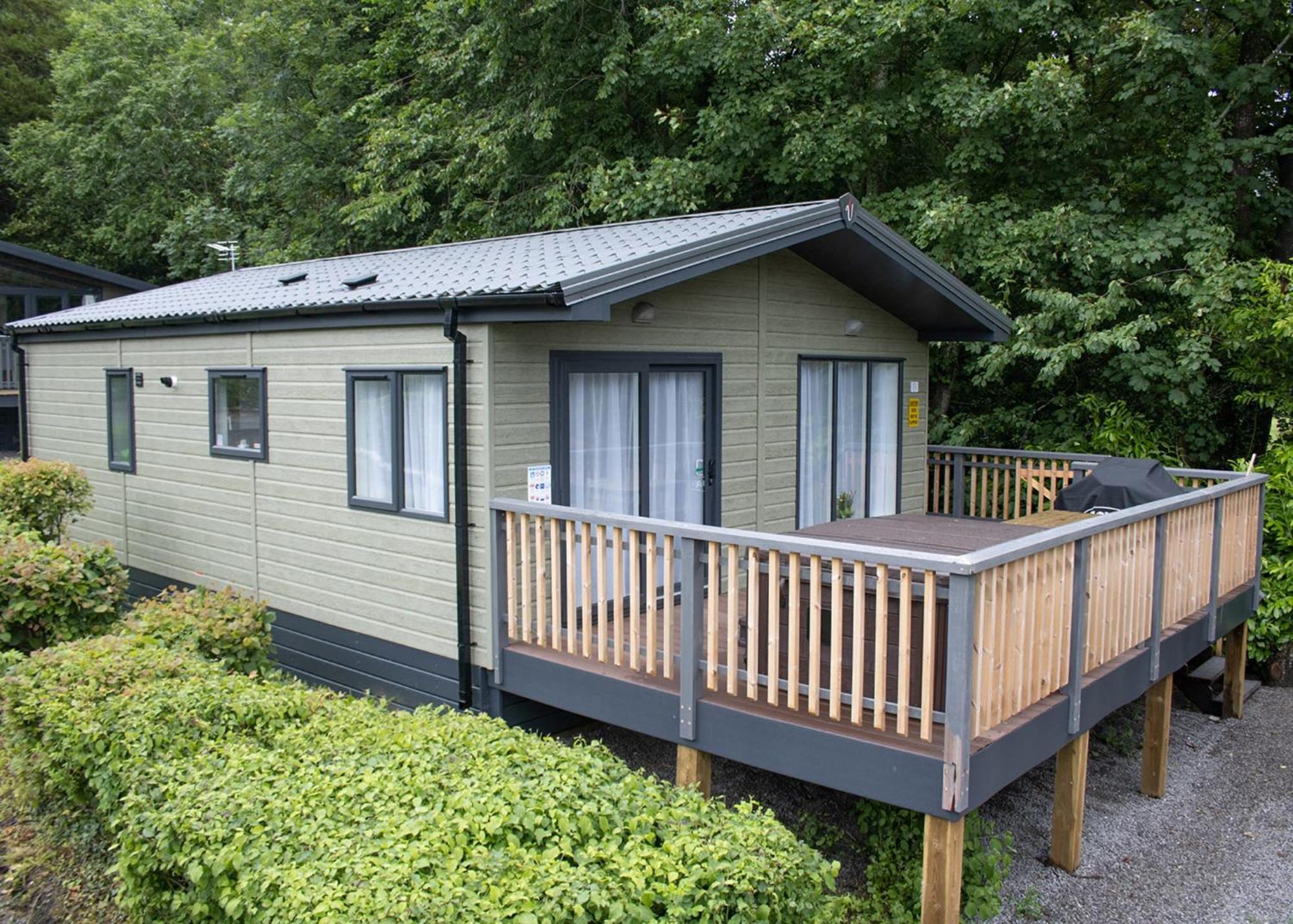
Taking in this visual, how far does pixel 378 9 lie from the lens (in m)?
16.8

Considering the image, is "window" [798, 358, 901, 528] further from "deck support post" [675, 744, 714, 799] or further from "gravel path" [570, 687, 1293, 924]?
"deck support post" [675, 744, 714, 799]

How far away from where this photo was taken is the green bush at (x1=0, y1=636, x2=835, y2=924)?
283cm

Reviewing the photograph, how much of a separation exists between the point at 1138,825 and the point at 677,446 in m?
3.70

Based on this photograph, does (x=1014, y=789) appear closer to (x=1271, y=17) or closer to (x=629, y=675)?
(x=629, y=675)

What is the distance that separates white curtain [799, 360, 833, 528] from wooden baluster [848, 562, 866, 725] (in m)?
3.67

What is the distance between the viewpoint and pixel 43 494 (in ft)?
29.2

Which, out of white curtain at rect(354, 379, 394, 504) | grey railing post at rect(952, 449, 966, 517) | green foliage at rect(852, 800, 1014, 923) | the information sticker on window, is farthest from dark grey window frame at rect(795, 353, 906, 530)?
white curtain at rect(354, 379, 394, 504)

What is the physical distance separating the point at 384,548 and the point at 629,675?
2058 millimetres

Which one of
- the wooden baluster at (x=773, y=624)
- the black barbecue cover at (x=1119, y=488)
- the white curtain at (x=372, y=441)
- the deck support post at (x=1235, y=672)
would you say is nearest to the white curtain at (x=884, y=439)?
the black barbecue cover at (x=1119, y=488)

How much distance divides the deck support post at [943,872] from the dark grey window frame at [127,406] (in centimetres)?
789

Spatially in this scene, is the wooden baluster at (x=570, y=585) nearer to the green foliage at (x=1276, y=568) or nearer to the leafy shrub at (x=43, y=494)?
the leafy shrub at (x=43, y=494)

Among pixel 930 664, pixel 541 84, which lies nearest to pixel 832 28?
pixel 541 84

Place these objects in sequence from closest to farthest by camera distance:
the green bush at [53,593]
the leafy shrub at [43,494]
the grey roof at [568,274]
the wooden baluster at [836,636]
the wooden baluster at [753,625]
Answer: the wooden baluster at [836,636]
the wooden baluster at [753,625]
the grey roof at [568,274]
the green bush at [53,593]
the leafy shrub at [43,494]

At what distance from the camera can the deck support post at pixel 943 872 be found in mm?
4316
